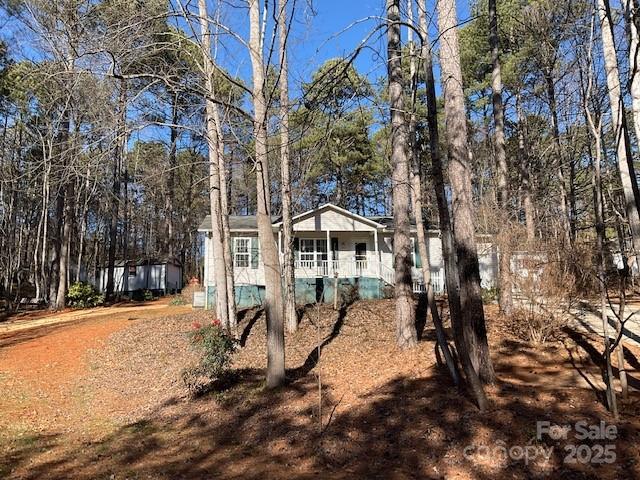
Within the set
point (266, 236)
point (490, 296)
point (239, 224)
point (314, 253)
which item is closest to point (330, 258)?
point (314, 253)

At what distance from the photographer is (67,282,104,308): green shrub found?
20.6m

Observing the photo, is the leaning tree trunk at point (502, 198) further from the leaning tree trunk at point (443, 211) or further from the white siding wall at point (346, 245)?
the white siding wall at point (346, 245)

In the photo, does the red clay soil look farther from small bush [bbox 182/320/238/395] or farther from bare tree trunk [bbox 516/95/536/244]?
bare tree trunk [bbox 516/95/536/244]

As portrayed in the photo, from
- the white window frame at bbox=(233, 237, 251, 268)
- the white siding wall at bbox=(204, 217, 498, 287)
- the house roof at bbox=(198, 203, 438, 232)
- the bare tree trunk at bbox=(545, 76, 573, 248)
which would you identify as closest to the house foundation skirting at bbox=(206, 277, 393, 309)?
the white siding wall at bbox=(204, 217, 498, 287)

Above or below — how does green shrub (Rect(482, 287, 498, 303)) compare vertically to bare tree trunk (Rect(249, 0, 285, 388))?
below

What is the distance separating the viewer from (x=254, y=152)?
7.40m

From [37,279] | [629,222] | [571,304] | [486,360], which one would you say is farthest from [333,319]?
[37,279]

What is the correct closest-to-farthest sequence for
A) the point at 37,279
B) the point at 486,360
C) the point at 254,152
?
1. the point at 486,360
2. the point at 254,152
3. the point at 37,279

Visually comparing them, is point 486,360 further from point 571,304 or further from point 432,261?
point 432,261

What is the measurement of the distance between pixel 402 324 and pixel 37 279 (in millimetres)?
23096

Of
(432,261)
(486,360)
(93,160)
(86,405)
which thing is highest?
(93,160)

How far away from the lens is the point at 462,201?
18.6ft

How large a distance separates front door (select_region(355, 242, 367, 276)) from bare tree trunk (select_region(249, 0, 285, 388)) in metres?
11.5

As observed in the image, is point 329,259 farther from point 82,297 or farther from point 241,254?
point 82,297
